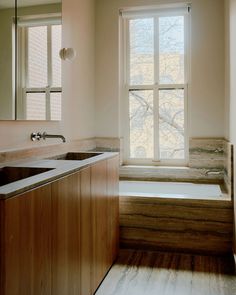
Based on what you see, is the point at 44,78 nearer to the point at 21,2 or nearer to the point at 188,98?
the point at 21,2

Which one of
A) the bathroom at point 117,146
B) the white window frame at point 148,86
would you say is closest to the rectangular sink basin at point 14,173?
the bathroom at point 117,146

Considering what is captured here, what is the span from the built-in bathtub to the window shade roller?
6.78 feet

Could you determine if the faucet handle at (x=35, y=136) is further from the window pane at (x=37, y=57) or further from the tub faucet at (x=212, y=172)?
the tub faucet at (x=212, y=172)

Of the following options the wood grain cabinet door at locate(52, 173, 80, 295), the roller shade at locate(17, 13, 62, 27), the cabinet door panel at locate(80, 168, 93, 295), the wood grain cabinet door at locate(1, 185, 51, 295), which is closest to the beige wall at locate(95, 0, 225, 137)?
the roller shade at locate(17, 13, 62, 27)

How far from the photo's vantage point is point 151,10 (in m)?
3.65

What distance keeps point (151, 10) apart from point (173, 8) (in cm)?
25

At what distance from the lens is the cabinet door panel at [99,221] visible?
6.83 feet

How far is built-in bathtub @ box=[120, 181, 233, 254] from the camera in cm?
270

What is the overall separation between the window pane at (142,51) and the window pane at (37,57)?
1.49 m

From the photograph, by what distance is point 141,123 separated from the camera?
3.79m

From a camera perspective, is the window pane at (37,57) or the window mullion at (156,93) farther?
the window mullion at (156,93)

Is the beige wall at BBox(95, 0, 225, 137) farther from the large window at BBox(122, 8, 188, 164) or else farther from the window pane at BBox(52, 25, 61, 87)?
the window pane at BBox(52, 25, 61, 87)

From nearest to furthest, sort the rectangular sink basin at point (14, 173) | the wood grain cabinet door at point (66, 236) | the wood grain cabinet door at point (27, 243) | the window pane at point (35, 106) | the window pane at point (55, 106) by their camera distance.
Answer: the wood grain cabinet door at point (27, 243) → the wood grain cabinet door at point (66, 236) → the rectangular sink basin at point (14, 173) → the window pane at point (35, 106) → the window pane at point (55, 106)

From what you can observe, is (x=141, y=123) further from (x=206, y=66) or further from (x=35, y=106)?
(x=35, y=106)
